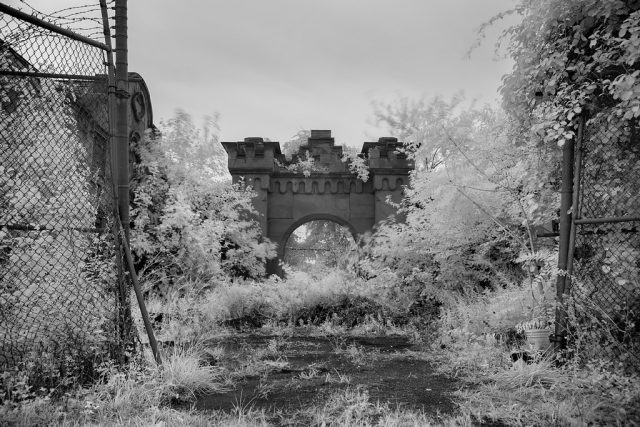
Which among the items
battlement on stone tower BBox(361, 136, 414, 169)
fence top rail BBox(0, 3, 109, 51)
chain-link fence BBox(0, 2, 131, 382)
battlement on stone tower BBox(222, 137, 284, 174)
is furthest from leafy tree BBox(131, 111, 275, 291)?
fence top rail BBox(0, 3, 109, 51)

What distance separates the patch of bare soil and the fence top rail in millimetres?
3026

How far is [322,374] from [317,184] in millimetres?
10140

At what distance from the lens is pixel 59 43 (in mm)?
4289

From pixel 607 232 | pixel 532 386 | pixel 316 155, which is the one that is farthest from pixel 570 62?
pixel 316 155

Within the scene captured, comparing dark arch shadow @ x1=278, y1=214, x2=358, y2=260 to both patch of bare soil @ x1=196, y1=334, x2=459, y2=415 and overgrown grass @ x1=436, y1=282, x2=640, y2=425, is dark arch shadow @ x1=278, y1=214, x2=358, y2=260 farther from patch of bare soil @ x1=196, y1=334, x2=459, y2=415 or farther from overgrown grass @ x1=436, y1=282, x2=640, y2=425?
overgrown grass @ x1=436, y1=282, x2=640, y2=425

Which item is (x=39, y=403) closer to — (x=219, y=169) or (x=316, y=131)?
(x=219, y=169)

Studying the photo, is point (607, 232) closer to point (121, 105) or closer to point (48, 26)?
point (121, 105)

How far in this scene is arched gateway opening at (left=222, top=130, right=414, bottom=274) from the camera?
14625 mm

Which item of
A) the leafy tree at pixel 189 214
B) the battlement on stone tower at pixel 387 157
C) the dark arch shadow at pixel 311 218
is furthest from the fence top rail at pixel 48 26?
the battlement on stone tower at pixel 387 157

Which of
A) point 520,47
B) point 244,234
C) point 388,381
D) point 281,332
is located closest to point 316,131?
point 244,234

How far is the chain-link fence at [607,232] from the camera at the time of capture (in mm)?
4723

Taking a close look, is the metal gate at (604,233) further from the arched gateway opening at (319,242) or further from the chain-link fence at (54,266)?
the arched gateway opening at (319,242)

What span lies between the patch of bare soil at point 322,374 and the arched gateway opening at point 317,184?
7.23 meters

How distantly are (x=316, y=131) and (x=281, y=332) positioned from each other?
8.03 meters
